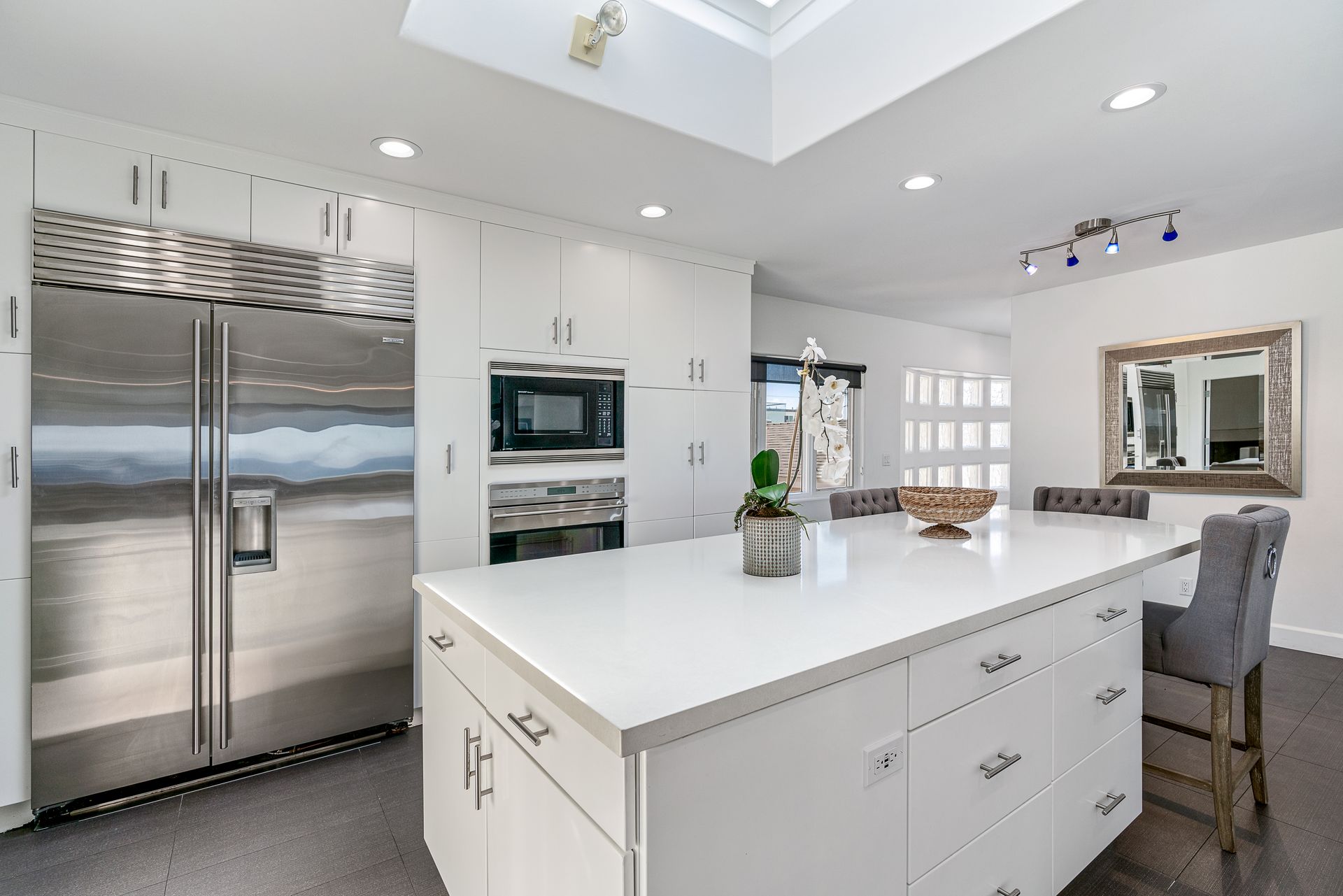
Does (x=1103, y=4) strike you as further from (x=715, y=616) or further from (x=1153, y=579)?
(x=1153, y=579)

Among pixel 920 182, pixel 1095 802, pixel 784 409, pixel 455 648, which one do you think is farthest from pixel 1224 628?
pixel 784 409

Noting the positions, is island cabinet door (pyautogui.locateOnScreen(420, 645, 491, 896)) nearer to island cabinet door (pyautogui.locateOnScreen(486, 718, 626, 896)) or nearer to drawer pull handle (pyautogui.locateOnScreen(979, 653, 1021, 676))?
island cabinet door (pyautogui.locateOnScreen(486, 718, 626, 896))

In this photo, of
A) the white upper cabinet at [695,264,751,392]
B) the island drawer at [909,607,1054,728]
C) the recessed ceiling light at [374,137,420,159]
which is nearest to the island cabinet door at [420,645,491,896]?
the island drawer at [909,607,1054,728]

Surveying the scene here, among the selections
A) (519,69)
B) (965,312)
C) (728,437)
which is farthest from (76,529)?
(965,312)

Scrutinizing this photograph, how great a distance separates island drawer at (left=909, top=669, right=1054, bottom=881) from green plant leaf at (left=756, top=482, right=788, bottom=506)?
0.58m

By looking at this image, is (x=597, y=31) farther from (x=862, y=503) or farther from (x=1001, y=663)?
(x=862, y=503)

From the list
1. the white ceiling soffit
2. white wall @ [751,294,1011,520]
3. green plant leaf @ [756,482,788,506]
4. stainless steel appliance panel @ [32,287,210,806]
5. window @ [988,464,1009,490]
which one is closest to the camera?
green plant leaf @ [756,482,788,506]

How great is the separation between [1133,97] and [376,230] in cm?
287

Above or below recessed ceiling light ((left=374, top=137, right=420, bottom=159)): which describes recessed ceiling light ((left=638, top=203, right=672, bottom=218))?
above

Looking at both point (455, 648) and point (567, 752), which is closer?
point (567, 752)

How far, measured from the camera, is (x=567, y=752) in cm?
95

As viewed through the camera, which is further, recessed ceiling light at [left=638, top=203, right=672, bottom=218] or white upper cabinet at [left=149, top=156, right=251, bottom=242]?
recessed ceiling light at [left=638, top=203, right=672, bottom=218]

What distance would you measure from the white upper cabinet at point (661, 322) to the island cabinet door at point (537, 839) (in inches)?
95.0

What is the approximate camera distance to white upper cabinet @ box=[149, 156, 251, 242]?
87.9 inches
